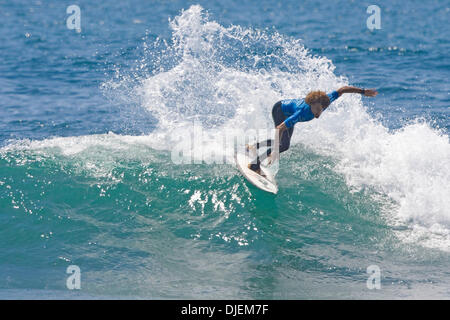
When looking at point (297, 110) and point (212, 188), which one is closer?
point (297, 110)

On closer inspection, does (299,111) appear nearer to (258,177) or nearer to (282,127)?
(282,127)

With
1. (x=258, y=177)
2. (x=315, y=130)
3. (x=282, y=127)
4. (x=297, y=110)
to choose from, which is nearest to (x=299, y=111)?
(x=297, y=110)

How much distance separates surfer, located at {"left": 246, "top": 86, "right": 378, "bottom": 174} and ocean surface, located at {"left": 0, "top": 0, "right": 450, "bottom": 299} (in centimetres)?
77

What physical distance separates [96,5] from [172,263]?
30.5 m

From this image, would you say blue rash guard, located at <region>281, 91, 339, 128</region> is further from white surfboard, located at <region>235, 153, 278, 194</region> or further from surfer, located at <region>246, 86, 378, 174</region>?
white surfboard, located at <region>235, 153, 278, 194</region>

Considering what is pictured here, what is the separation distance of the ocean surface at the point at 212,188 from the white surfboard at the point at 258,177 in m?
0.21

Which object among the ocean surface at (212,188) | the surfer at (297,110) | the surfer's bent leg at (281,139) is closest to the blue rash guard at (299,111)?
the surfer at (297,110)

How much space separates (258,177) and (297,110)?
142 cm

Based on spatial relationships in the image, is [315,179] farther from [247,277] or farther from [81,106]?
[81,106]

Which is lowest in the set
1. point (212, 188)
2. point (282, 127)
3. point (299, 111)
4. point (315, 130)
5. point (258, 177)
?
point (212, 188)

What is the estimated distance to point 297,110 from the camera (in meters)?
9.30

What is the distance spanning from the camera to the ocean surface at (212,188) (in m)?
7.77

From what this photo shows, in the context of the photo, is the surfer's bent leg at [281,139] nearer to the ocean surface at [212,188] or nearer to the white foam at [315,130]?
the ocean surface at [212,188]

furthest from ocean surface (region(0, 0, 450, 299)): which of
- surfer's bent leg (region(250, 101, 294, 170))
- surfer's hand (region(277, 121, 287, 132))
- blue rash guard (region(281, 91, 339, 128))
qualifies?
blue rash guard (region(281, 91, 339, 128))
